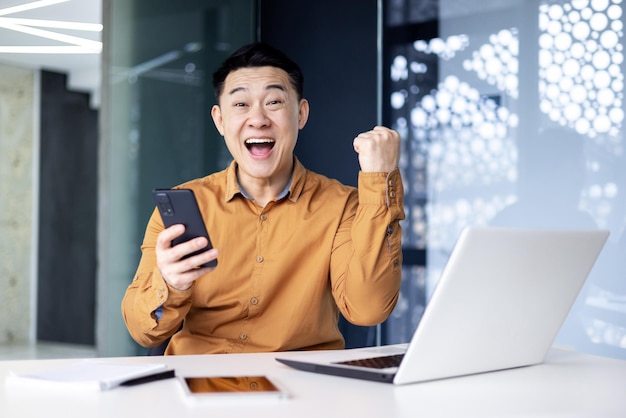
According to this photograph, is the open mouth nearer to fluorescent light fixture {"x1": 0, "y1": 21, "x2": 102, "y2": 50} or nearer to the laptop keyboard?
the laptop keyboard

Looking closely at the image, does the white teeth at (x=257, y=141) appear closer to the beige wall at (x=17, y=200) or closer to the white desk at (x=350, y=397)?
the white desk at (x=350, y=397)

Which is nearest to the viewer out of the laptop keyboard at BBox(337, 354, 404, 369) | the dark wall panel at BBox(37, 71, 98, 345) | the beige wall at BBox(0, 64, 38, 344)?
the laptop keyboard at BBox(337, 354, 404, 369)

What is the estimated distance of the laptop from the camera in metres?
1.34

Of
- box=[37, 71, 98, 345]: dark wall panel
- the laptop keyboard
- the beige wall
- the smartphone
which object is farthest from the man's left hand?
box=[37, 71, 98, 345]: dark wall panel

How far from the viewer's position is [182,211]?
5.45 ft

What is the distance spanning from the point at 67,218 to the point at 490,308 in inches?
251

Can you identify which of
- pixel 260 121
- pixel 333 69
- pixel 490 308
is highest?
pixel 333 69

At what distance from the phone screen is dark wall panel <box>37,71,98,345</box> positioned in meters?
5.84

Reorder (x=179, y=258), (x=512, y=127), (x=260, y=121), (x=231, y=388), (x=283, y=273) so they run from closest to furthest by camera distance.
Answer: (x=231, y=388)
(x=179, y=258)
(x=283, y=273)
(x=260, y=121)
(x=512, y=127)

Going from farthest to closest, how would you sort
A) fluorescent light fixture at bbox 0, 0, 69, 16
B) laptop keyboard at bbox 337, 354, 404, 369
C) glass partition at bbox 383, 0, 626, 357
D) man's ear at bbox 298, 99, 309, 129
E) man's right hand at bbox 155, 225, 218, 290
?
1. fluorescent light fixture at bbox 0, 0, 69, 16
2. glass partition at bbox 383, 0, 626, 357
3. man's ear at bbox 298, 99, 309, 129
4. man's right hand at bbox 155, 225, 218, 290
5. laptop keyboard at bbox 337, 354, 404, 369

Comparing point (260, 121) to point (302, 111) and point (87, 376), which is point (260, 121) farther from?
point (87, 376)

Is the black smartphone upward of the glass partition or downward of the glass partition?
downward

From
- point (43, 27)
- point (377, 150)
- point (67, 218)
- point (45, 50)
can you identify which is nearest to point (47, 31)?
point (43, 27)

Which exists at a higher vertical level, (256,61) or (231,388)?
(256,61)
